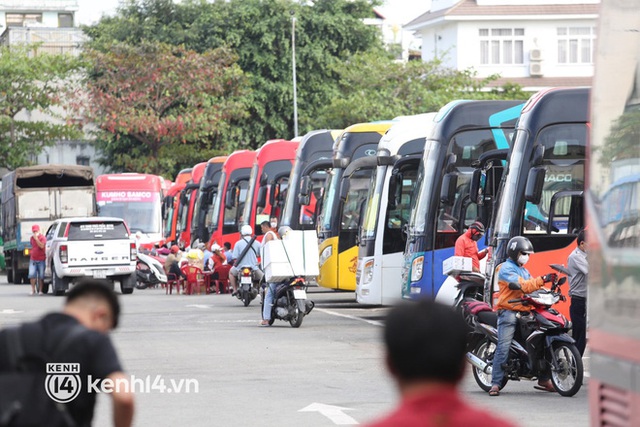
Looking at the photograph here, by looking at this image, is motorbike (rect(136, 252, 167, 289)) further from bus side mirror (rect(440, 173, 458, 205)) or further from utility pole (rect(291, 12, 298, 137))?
bus side mirror (rect(440, 173, 458, 205))

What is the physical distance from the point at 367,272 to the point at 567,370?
34.6ft

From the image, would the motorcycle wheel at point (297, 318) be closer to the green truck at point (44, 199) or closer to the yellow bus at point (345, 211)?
the yellow bus at point (345, 211)

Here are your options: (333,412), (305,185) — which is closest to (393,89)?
(305,185)

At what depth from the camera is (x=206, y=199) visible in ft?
140

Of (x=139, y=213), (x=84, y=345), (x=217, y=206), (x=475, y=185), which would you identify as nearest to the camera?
(x=84, y=345)

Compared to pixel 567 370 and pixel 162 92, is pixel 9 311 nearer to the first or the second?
pixel 567 370

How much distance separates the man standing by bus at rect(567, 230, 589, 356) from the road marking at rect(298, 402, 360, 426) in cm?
343

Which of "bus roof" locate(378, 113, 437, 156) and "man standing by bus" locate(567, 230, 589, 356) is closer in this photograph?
"man standing by bus" locate(567, 230, 589, 356)

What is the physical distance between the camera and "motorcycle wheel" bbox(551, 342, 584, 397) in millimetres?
13016

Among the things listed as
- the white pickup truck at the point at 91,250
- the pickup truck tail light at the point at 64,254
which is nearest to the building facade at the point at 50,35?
the white pickup truck at the point at 91,250

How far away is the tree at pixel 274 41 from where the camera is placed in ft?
214

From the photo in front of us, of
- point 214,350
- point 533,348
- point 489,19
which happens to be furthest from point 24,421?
point 489,19

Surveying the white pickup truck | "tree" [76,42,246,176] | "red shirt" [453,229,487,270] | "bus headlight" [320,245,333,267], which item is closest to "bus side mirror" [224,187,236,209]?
the white pickup truck

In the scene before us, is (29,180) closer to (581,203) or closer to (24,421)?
(581,203)
